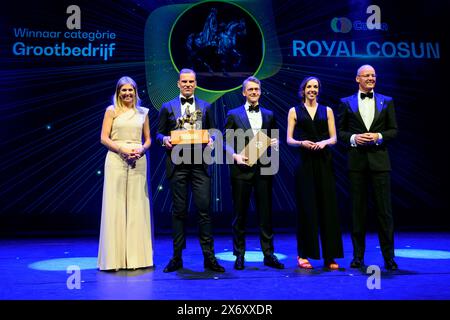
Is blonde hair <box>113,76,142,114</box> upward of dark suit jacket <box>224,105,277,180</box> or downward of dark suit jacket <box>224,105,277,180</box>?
upward

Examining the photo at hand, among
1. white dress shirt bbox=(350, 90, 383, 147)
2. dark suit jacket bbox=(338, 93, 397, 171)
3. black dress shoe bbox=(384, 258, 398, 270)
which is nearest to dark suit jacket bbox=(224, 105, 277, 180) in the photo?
dark suit jacket bbox=(338, 93, 397, 171)

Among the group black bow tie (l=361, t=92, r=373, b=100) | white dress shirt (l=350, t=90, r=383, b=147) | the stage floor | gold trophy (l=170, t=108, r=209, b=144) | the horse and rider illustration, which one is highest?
the horse and rider illustration

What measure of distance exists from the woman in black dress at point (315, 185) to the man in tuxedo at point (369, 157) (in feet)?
0.56

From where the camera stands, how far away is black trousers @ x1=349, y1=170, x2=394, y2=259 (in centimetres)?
404

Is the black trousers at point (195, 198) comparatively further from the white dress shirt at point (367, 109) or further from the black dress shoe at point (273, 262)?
the white dress shirt at point (367, 109)

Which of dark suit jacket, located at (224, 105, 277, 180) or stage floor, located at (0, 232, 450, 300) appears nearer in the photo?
stage floor, located at (0, 232, 450, 300)

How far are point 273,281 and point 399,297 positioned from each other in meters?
0.94

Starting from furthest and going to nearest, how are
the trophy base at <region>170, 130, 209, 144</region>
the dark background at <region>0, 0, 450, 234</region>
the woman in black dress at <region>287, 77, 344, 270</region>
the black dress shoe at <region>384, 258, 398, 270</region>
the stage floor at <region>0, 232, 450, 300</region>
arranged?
1. the dark background at <region>0, 0, 450, 234</region>
2. the woman in black dress at <region>287, 77, 344, 270</region>
3. the black dress shoe at <region>384, 258, 398, 270</region>
4. the trophy base at <region>170, 130, 209, 144</region>
5. the stage floor at <region>0, 232, 450, 300</region>

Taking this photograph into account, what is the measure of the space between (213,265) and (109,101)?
3474 millimetres

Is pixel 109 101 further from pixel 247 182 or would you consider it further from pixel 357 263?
pixel 357 263

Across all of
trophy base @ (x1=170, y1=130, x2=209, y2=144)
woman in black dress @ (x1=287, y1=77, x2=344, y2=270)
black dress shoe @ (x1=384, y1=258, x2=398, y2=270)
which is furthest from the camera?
woman in black dress @ (x1=287, y1=77, x2=344, y2=270)

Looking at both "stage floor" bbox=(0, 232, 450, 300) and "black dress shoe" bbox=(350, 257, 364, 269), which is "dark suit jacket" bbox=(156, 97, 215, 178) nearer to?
"stage floor" bbox=(0, 232, 450, 300)

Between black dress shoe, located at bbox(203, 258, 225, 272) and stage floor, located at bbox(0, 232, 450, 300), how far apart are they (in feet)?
0.19

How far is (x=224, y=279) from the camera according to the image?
11.9 feet
